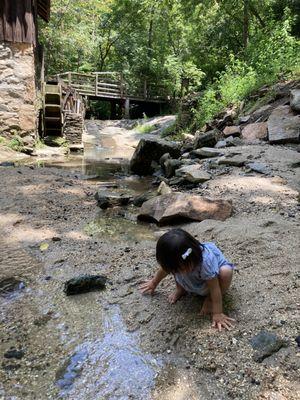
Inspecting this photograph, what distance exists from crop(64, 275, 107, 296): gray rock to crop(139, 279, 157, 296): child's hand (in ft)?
1.20

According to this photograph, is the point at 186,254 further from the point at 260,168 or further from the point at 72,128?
the point at 72,128

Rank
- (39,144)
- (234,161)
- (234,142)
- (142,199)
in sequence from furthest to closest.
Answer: (39,144)
(234,142)
(234,161)
(142,199)

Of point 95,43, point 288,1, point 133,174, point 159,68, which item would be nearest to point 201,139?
point 133,174

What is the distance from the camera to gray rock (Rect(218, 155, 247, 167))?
7145 millimetres

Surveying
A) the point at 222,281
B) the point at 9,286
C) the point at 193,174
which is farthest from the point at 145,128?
the point at 222,281

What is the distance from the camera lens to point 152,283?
10.2 feet

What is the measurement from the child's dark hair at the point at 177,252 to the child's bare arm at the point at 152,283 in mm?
533

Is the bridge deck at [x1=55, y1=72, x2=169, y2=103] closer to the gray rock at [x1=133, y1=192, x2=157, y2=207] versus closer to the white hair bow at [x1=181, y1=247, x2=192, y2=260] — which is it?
the gray rock at [x1=133, y1=192, x2=157, y2=207]

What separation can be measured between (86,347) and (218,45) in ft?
68.7

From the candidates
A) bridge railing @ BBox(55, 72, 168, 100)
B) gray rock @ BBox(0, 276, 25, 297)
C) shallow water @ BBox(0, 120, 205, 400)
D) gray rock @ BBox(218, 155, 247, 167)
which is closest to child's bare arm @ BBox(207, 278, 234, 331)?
shallow water @ BBox(0, 120, 205, 400)

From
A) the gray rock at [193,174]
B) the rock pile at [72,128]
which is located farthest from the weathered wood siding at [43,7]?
the gray rock at [193,174]

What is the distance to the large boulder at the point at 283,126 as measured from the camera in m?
8.24

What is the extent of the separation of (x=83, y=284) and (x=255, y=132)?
694 centimetres

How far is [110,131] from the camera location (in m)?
21.8
